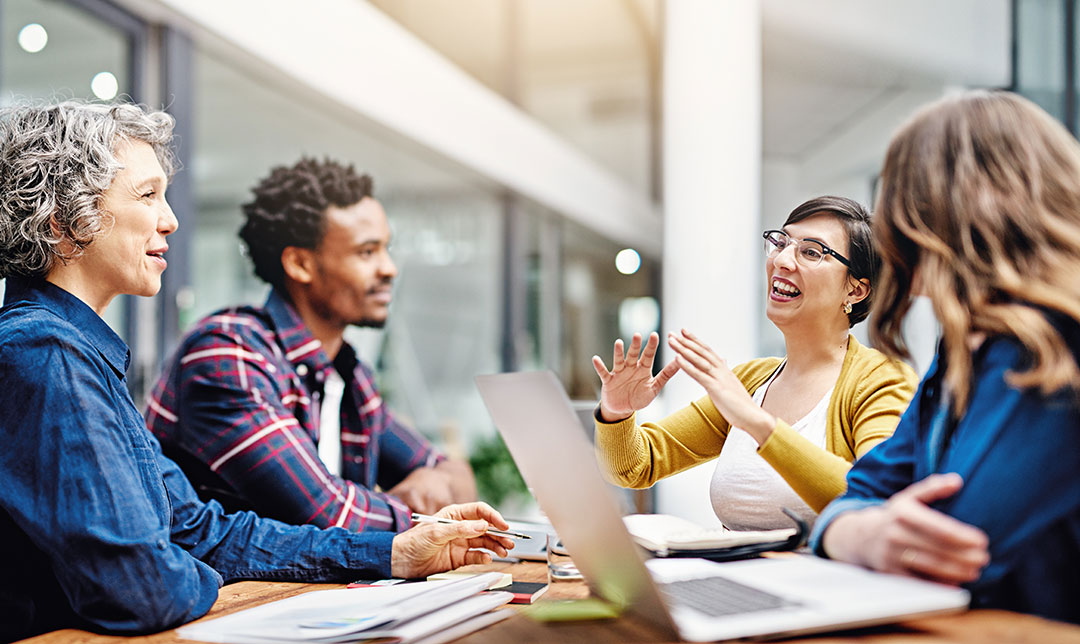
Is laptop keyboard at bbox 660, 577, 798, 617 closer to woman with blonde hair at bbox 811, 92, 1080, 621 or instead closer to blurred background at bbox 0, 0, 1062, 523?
woman with blonde hair at bbox 811, 92, 1080, 621

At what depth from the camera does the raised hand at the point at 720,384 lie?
4.13 ft

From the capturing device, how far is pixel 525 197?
6.06m

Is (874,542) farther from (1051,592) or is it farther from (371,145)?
(371,145)

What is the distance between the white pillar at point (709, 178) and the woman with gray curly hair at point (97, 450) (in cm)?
204

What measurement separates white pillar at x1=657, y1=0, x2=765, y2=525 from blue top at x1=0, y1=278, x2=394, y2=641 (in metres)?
2.37

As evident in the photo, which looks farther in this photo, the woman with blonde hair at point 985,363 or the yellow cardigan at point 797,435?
the yellow cardigan at point 797,435

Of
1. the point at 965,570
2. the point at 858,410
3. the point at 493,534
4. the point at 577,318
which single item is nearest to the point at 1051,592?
the point at 965,570

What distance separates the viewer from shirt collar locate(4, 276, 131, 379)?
1246mm

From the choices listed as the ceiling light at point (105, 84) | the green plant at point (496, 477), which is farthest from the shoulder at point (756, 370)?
the green plant at point (496, 477)

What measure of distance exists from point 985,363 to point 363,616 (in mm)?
740

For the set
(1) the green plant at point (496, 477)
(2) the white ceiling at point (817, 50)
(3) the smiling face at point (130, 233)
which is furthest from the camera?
(1) the green plant at point (496, 477)

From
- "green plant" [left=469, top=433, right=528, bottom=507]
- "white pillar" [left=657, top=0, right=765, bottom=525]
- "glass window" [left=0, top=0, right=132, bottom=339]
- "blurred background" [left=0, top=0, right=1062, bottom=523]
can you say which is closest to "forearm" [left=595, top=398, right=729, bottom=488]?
"blurred background" [left=0, top=0, right=1062, bottom=523]

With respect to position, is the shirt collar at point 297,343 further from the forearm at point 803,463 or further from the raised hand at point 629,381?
the forearm at point 803,463

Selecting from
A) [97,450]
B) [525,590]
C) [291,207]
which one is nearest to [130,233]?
[97,450]
